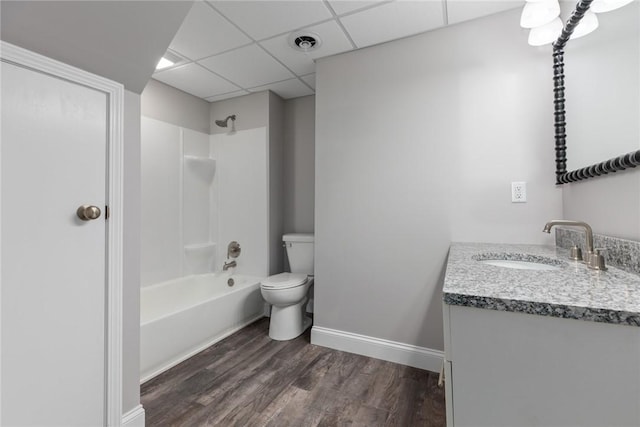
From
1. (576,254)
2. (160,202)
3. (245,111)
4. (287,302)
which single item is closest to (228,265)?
(160,202)

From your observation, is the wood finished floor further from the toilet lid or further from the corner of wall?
the corner of wall

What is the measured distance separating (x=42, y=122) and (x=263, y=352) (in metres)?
1.79

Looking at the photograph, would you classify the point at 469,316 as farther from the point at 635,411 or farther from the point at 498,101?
the point at 498,101

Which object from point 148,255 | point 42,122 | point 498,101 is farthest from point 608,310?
point 148,255

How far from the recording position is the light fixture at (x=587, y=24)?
125 cm

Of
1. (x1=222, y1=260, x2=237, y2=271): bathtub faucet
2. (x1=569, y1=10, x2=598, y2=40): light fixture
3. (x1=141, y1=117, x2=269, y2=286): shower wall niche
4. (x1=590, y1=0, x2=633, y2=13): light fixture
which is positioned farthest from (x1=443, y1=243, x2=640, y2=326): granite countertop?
(x1=222, y1=260, x2=237, y2=271): bathtub faucet

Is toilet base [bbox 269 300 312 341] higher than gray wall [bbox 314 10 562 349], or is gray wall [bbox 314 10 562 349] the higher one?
gray wall [bbox 314 10 562 349]

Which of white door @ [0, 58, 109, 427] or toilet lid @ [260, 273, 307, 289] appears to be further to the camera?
toilet lid @ [260, 273, 307, 289]

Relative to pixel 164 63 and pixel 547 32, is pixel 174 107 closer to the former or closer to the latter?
pixel 164 63

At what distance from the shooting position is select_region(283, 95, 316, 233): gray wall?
2977 mm

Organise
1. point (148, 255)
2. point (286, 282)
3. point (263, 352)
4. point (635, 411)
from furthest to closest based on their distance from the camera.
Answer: point (148, 255) < point (286, 282) < point (263, 352) < point (635, 411)

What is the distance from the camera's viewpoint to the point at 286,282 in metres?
2.31

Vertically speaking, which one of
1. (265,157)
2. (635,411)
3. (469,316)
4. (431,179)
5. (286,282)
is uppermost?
(265,157)

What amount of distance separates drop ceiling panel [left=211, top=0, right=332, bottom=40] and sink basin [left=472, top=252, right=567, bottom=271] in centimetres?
158
